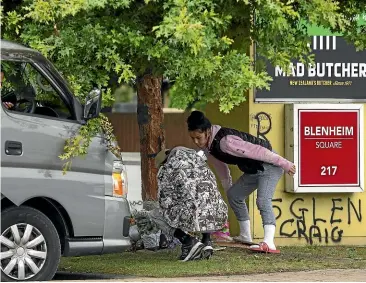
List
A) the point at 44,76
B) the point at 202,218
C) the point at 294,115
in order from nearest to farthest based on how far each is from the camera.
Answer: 1. the point at 44,76
2. the point at 202,218
3. the point at 294,115

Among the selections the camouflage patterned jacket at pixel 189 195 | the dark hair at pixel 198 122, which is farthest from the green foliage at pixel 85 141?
the dark hair at pixel 198 122

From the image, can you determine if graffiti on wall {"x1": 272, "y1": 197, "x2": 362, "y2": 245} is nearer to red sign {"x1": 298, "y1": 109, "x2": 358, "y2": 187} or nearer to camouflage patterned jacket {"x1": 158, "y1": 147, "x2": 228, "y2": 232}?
red sign {"x1": 298, "y1": 109, "x2": 358, "y2": 187}

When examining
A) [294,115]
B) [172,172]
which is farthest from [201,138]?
[294,115]

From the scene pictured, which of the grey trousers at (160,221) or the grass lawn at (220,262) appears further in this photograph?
the grey trousers at (160,221)

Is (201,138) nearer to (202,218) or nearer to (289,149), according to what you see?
(202,218)

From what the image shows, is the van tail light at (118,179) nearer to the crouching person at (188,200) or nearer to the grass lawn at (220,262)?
the grass lawn at (220,262)

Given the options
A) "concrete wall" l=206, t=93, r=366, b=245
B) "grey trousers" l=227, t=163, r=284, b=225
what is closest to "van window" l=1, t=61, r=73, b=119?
"grey trousers" l=227, t=163, r=284, b=225

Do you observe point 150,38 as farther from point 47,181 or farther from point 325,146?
point 325,146

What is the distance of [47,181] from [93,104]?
2.50 feet

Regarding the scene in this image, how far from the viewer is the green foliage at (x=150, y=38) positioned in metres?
9.34

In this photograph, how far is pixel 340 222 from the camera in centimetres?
1303

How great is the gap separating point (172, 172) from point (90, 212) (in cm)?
170

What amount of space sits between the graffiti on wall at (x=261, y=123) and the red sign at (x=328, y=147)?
377 millimetres

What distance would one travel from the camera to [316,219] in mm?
12992
